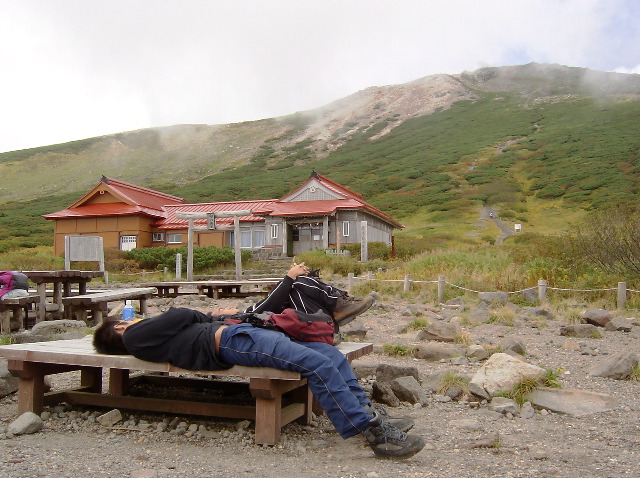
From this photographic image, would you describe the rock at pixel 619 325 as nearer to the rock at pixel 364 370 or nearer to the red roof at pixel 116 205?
the rock at pixel 364 370

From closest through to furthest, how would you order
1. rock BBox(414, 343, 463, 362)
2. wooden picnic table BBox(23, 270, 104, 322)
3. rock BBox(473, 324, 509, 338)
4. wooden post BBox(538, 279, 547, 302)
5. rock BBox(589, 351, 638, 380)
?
rock BBox(589, 351, 638, 380), rock BBox(414, 343, 463, 362), rock BBox(473, 324, 509, 338), wooden picnic table BBox(23, 270, 104, 322), wooden post BBox(538, 279, 547, 302)

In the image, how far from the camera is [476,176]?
52594 millimetres

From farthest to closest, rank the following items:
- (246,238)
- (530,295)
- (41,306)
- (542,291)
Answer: (246,238), (530,295), (542,291), (41,306)

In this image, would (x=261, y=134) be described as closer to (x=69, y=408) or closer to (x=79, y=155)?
(x=79, y=155)

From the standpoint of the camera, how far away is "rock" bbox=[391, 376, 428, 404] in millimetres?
4926

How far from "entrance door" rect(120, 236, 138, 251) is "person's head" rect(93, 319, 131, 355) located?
104ft

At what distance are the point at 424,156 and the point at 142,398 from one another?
64.3 m

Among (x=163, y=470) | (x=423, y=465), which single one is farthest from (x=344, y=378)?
(x=163, y=470)

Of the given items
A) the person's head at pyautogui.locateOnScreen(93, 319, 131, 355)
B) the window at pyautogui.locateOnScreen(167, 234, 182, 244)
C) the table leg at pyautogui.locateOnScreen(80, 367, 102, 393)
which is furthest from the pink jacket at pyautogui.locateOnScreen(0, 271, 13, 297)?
the window at pyautogui.locateOnScreen(167, 234, 182, 244)

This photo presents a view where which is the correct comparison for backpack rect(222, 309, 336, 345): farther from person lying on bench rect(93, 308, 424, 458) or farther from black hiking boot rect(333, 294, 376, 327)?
black hiking boot rect(333, 294, 376, 327)

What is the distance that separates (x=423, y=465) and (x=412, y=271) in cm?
1443

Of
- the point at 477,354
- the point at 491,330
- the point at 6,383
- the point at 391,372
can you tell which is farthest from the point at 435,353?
the point at 6,383

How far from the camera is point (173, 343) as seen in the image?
3.76 metres

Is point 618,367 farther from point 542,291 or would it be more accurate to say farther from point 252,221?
point 252,221
